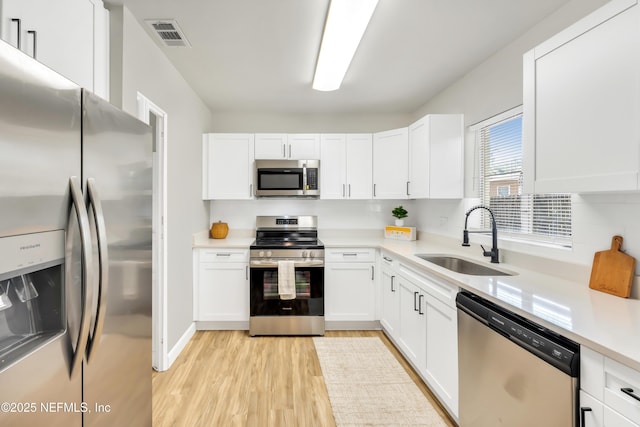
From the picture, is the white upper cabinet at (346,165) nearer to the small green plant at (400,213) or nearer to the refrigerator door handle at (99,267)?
the small green plant at (400,213)

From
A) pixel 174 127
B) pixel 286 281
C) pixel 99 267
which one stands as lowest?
pixel 286 281

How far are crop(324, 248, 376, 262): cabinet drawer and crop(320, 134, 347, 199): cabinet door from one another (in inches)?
27.1

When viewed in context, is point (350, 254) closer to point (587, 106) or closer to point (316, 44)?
point (316, 44)

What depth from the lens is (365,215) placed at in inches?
161

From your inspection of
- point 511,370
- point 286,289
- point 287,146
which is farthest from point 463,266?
point 287,146

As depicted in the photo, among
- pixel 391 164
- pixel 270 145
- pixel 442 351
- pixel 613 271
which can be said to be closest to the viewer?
pixel 613 271

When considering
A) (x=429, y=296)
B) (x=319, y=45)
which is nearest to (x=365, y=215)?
(x=429, y=296)

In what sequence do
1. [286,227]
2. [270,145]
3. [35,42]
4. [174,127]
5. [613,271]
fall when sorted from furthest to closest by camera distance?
[286,227] < [270,145] < [174,127] < [613,271] < [35,42]

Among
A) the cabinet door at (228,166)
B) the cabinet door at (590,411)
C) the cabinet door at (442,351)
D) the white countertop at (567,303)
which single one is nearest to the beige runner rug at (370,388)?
the cabinet door at (442,351)

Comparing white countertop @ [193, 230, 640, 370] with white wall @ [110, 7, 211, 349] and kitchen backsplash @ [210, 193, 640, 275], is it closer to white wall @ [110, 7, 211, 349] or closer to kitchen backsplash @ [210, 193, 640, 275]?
kitchen backsplash @ [210, 193, 640, 275]

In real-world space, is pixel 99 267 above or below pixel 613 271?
above

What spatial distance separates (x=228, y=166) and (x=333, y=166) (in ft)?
3.98

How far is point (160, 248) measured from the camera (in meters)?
2.52

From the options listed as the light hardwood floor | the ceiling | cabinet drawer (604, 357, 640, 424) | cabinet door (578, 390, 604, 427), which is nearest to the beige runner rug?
the light hardwood floor
